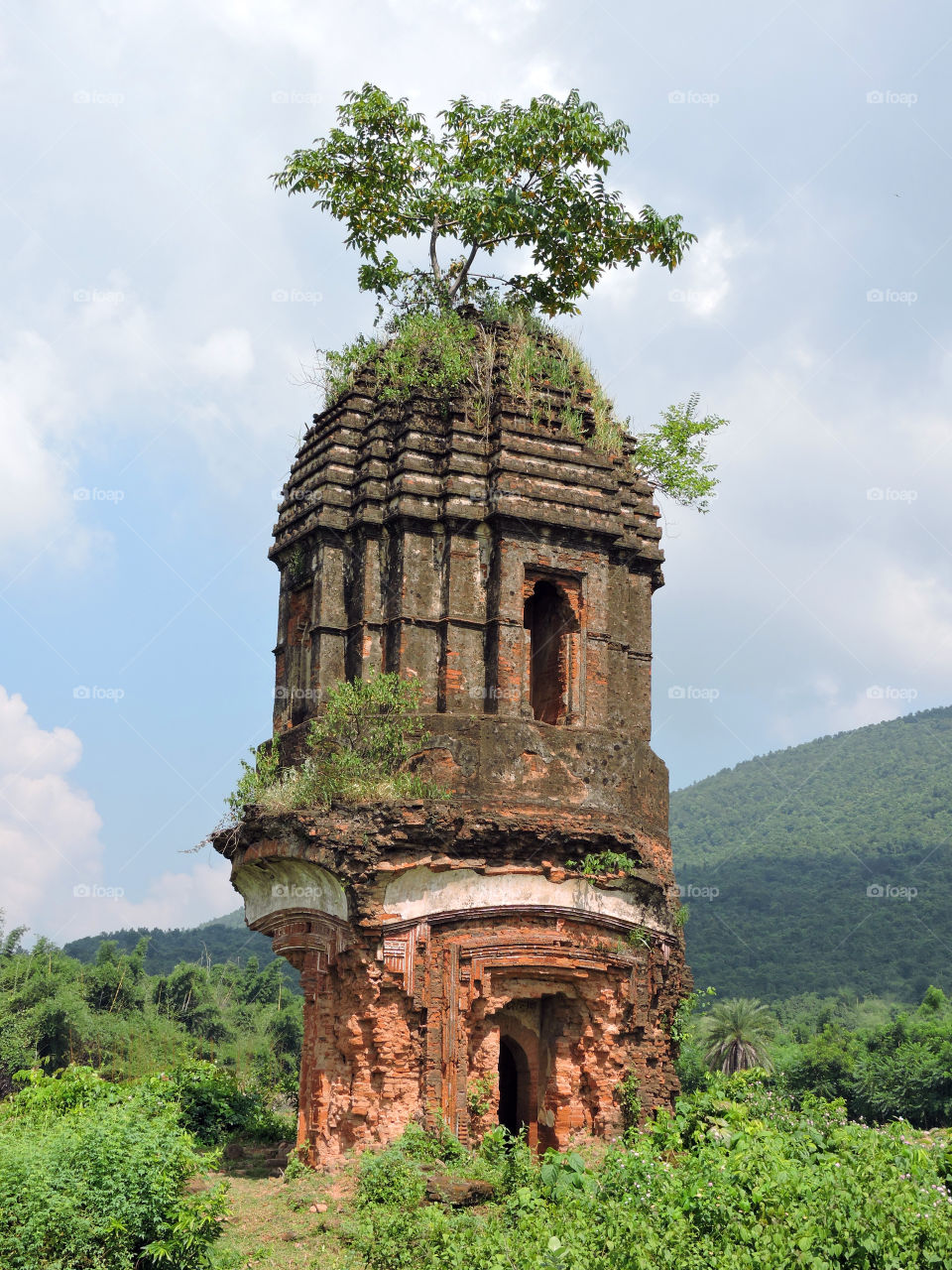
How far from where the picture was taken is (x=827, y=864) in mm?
61250

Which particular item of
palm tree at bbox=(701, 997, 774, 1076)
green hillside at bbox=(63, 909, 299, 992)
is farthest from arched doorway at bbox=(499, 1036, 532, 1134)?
green hillside at bbox=(63, 909, 299, 992)

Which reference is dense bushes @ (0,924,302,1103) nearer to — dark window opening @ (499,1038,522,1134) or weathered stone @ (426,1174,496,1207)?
dark window opening @ (499,1038,522,1134)

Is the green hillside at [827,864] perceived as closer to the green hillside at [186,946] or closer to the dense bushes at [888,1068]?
the dense bushes at [888,1068]

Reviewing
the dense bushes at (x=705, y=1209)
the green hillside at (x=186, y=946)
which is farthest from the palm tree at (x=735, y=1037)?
the green hillside at (x=186, y=946)

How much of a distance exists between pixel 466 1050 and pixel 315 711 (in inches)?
146

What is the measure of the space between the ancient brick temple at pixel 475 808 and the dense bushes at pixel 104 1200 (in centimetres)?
175

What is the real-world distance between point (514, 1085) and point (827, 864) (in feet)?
170

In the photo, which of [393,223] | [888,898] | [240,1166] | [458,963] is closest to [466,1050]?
[458,963]

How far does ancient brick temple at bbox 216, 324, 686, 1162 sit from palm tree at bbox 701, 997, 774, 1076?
19659 millimetres

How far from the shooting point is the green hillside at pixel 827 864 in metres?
46.9

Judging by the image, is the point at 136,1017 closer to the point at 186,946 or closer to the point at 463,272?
the point at 463,272

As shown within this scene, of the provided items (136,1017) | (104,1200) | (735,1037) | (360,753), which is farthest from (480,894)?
(136,1017)

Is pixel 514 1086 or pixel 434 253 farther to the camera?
pixel 434 253

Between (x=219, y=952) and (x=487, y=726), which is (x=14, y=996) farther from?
(x=219, y=952)
